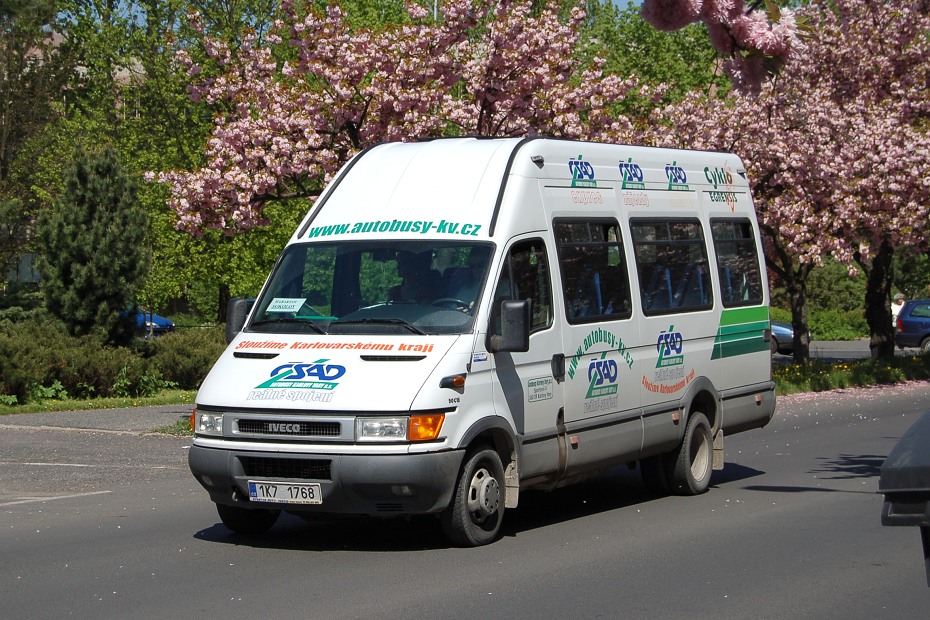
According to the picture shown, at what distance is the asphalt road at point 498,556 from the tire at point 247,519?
12cm

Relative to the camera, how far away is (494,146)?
1042 cm

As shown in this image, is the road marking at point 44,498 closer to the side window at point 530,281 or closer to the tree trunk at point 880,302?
the side window at point 530,281

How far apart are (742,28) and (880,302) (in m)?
26.7

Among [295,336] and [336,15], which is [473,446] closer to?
[295,336]

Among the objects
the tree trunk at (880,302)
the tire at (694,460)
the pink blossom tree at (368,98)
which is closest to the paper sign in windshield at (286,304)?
the tire at (694,460)

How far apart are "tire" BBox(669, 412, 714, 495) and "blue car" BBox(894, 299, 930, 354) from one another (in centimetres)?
3140

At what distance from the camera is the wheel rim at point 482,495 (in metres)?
9.32

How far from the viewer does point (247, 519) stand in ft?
32.6

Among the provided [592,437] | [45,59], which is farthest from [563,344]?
[45,59]

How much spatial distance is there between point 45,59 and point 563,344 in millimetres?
30669

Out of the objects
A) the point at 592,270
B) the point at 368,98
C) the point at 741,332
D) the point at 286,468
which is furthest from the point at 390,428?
the point at 368,98

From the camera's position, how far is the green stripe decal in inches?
500

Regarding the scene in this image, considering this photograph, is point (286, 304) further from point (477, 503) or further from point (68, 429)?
point (68, 429)

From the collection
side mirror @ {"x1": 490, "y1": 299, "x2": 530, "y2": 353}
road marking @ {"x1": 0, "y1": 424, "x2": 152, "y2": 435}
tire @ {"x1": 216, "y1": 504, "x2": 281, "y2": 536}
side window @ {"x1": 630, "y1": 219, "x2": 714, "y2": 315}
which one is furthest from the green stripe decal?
road marking @ {"x1": 0, "y1": 424, "x2": 152, "y2": 435}
